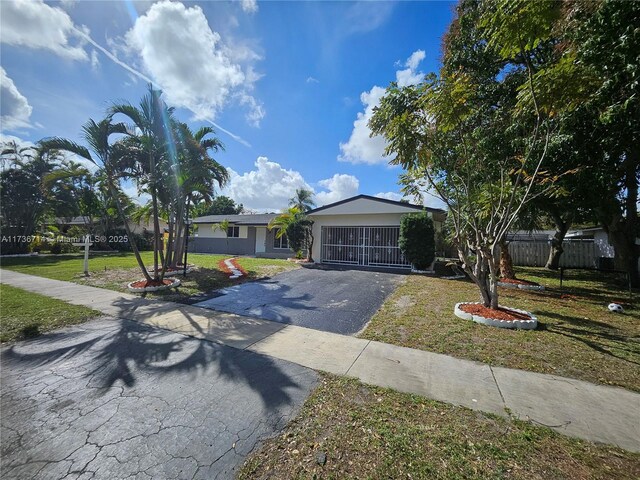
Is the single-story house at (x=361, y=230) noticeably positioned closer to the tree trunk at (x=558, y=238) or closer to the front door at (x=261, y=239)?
the tree trunk at (x=558, y=238)

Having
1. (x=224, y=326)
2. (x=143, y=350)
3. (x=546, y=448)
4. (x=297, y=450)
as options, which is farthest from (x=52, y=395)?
(x=546, y=448)

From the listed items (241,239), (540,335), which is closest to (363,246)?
(540,335)

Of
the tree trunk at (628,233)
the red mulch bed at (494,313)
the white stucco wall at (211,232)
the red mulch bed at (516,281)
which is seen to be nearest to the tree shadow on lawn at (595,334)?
the red mulch bed at (494,313)

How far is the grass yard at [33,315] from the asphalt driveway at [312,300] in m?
2.57

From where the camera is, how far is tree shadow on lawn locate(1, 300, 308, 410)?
11.0 ft

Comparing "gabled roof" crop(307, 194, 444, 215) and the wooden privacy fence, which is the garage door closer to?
"gabled roof" crop(307, 194, 444, 215)

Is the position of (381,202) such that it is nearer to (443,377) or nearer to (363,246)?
(363,246)

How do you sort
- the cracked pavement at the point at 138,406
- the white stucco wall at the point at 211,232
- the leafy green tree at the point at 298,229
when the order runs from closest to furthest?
the cracked pavement at the point at 138,406, the leafy green tree at the point at 298,229, the white stucco wall at the point at 211,232

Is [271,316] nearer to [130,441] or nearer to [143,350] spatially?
[143,350]

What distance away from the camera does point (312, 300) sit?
7676 mm

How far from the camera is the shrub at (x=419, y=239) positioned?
12.8m

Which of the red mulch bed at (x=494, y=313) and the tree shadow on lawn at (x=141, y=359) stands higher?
the red mulch bed at (x=494, y=313)

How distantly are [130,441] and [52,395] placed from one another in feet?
5.09

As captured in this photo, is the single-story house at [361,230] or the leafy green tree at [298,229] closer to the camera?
the single-story house at [361,230]
